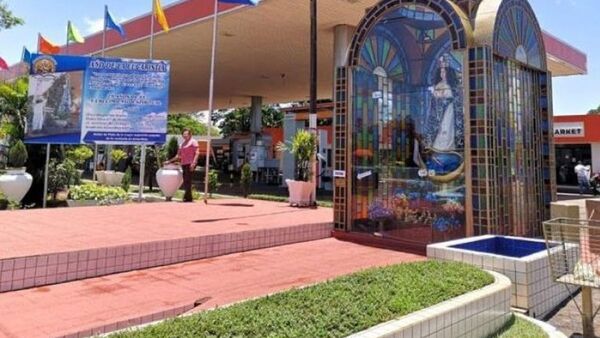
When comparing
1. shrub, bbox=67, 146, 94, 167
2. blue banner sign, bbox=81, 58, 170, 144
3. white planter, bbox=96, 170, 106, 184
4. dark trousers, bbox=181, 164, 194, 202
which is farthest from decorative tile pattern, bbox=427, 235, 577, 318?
white planter, bbox=96, 170, 106, 184

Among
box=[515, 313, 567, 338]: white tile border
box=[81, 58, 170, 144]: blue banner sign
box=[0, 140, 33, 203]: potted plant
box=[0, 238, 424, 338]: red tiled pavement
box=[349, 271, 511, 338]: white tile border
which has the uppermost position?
box=[81, 58, 170, 144]: blue banner sign

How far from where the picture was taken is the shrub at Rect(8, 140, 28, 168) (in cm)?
1030

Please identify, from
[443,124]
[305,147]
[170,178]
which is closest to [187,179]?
[170,178]

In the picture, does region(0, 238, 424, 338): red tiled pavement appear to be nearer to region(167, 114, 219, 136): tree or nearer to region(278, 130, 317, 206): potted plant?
region(278, 130, 317, 206): potted plant

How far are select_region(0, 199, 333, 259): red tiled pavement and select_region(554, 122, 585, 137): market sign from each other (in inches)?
704

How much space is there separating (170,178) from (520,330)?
8.58 meters

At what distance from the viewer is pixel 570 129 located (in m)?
21.6

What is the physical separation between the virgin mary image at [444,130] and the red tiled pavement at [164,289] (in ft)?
4.48

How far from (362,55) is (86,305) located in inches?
212

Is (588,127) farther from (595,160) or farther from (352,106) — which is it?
(352,106)

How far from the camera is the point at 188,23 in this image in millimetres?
13797

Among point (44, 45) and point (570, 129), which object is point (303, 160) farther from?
point (570, 129)

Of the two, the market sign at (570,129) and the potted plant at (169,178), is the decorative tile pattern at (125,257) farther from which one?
the market sign at (570,129)

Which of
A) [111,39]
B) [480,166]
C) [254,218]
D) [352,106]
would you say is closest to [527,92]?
[480,166]
